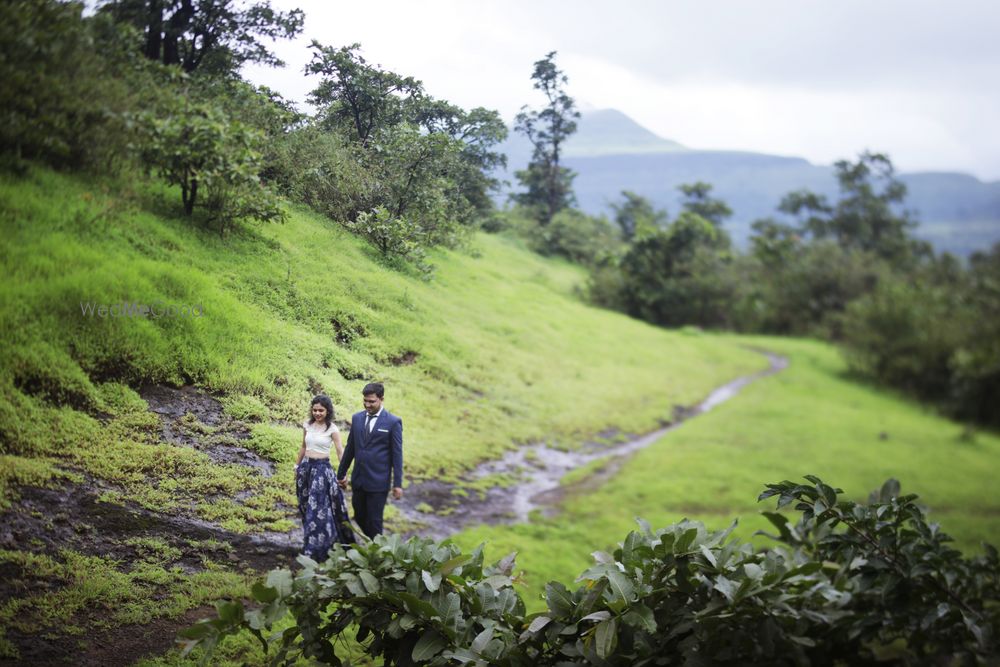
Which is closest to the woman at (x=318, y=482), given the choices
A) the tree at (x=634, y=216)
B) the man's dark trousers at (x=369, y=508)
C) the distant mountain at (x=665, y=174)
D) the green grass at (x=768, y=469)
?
the man's dark trousers at (x=369, y=508)

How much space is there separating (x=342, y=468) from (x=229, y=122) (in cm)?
170

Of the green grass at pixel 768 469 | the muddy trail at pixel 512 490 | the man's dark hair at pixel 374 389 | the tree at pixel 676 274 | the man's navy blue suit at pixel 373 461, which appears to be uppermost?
the tree at pixel 676 274

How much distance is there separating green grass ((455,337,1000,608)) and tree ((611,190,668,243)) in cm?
273

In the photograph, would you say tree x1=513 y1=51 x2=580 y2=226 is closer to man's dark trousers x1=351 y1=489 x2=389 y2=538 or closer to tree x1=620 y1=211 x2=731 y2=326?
man's dark trousers x1=351 y1=489 x2=389 y2=538

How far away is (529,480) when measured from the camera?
5.00 meters

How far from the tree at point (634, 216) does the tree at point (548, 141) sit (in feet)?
7.51

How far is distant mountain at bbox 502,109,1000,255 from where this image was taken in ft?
16.0

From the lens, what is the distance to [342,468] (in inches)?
130

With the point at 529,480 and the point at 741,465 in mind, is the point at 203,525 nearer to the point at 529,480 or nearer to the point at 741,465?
the point at 529,480

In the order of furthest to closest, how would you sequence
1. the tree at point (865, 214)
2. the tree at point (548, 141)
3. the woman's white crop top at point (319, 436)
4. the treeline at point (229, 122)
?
the tree at point (865, 214)
the tree at point (548, 141)
the woman's white crop top at point (319, 436)
the treeline at point (229, 122)

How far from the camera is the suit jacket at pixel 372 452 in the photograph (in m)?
3.28

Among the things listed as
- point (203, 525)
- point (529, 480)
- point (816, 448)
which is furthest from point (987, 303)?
point (203, 525)

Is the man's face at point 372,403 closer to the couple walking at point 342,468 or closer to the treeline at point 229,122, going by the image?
A: the couple walking at point 342,468

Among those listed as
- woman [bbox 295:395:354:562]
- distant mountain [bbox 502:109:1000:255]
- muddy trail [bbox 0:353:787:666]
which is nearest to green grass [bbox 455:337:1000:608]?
woman [bbox 295:395:354:562]
